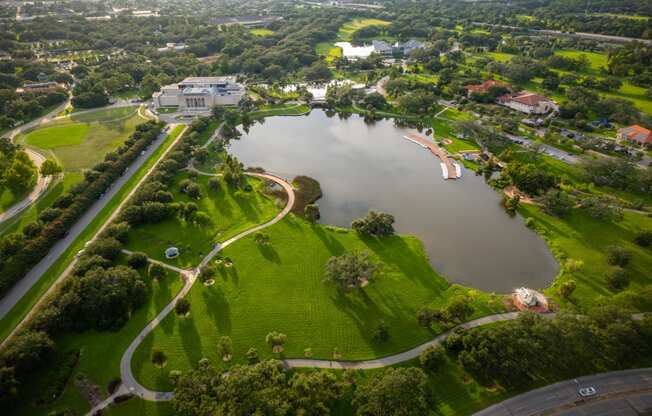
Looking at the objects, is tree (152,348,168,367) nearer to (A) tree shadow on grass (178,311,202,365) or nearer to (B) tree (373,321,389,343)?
(A) tree shadow on grass (178,311,202,365)

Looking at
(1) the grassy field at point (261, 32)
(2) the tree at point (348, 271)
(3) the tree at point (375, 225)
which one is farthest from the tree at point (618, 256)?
(1) the grassy field at point (261, 32)

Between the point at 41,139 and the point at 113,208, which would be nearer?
the point at 113,208

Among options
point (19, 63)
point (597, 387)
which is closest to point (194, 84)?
point (19, 63)

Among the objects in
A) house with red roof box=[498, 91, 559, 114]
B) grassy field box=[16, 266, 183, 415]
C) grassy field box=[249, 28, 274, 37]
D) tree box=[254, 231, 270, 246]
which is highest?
grassy field box=[249, 28, 274, 37]

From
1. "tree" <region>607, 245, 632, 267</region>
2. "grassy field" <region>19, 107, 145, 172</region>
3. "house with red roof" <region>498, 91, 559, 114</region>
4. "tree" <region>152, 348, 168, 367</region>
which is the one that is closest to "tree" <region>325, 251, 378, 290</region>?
"tree" <region>152, 348, 168, 367</region>

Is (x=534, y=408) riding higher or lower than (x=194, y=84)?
lower

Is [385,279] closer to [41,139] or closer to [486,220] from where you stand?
[486,220]

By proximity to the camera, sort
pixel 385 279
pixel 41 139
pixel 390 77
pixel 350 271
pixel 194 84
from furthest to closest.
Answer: pixel 390 77
pixel 194 84
pixel 41 139
pixel 385 279
pixel 350 271
